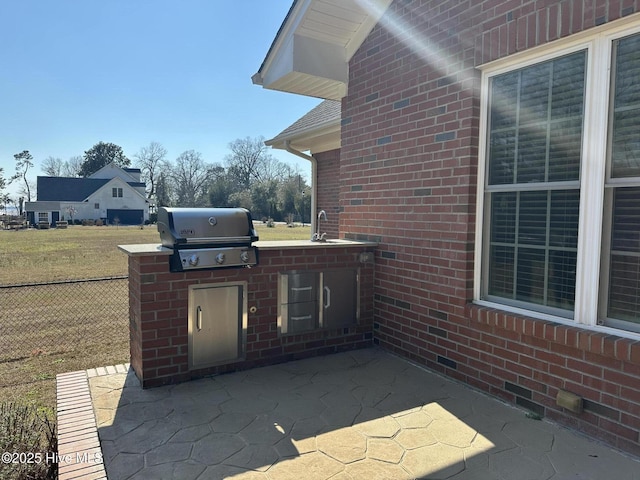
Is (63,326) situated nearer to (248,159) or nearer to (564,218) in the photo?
(564,218)

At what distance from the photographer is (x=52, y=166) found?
63250 millimetres

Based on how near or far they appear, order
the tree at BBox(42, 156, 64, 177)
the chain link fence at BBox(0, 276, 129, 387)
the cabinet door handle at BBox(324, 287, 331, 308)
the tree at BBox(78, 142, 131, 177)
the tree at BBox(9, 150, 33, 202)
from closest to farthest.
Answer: the cabinet door handle at BBox(324, 287, 331, 308) < the chain link fence at BBox(0, 276, 129, 387) < the tree at BBox(9, 150, 33, 202) < the tree at BBox(78, 142, 131, 177) < the tree at BBox(42, 156, 64, 177)

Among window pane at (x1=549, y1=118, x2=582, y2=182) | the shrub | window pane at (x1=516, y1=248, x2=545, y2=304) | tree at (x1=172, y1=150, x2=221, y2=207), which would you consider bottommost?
the shrub

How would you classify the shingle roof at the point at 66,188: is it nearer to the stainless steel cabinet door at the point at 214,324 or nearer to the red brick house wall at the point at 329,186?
the red brick house wall at the point at 329,186

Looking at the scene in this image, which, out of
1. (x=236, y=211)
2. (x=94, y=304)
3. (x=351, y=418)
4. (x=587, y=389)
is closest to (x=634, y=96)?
(x=587, y=389)

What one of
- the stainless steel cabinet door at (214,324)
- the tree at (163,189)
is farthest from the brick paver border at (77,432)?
the tree at (163,189)

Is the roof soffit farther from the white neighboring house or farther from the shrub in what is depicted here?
the white neighboring house

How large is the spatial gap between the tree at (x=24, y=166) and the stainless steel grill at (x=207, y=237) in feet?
226

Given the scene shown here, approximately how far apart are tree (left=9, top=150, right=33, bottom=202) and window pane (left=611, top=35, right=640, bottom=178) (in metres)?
71.3

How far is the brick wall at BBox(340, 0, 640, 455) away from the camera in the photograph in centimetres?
251

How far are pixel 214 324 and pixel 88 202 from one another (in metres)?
52.0

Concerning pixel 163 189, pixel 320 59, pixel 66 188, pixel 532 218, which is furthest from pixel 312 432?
pixel 163 189

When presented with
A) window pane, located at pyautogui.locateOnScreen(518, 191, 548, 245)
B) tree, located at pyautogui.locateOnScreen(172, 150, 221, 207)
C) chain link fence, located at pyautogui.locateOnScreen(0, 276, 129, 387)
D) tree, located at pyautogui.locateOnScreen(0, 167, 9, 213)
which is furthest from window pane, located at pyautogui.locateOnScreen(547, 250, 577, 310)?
tree, located at pyautogui.locateOnScreen(0, 167, 9, 213)

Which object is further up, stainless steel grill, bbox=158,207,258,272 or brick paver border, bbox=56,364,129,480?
stainless steel grill, bbox=158,207,258,272
